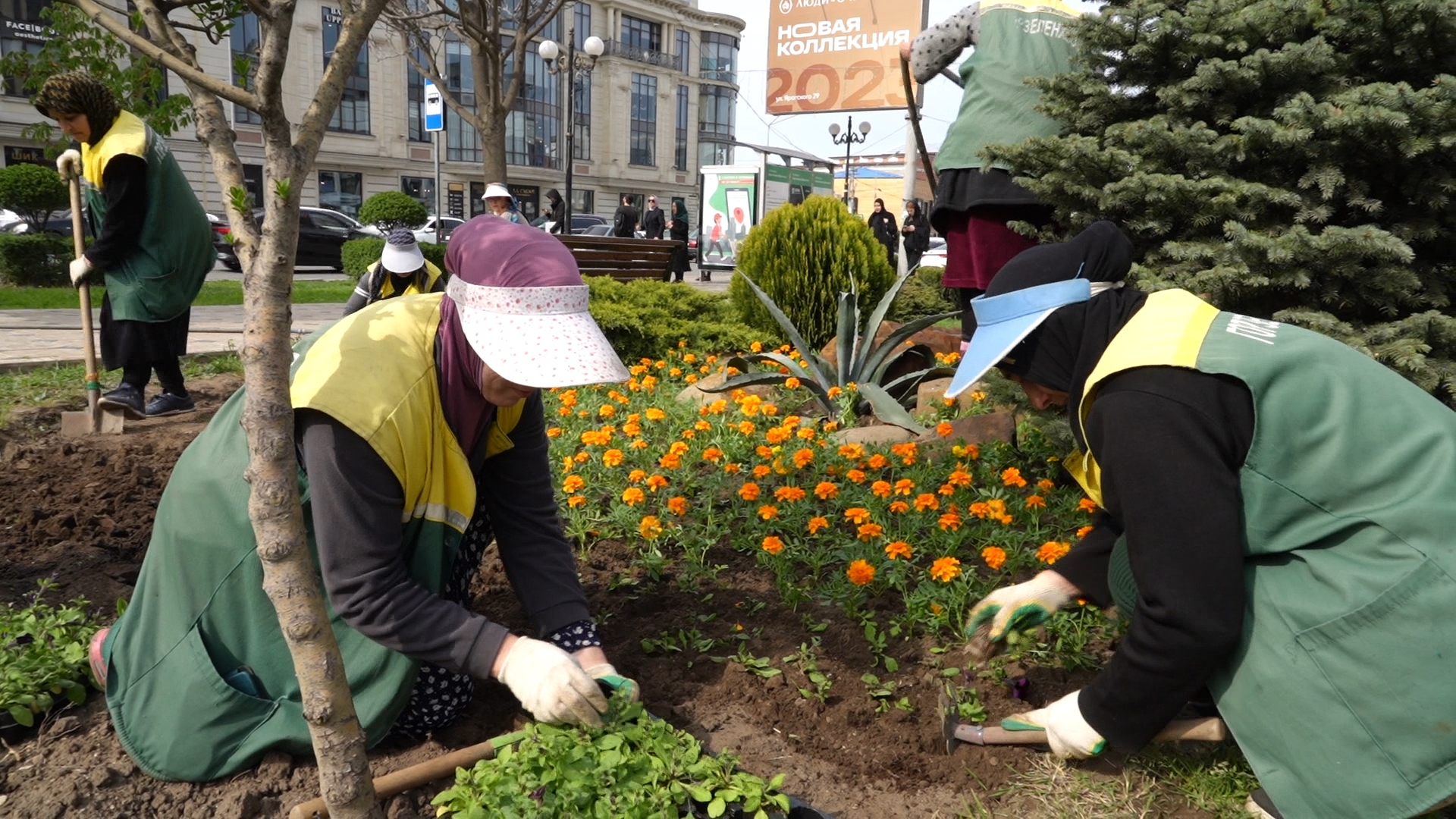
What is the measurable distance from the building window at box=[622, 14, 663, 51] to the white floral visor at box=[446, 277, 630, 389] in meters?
58.7

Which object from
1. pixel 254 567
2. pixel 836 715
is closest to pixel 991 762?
pixel 836 715

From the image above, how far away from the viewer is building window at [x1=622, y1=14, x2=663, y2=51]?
5681cm

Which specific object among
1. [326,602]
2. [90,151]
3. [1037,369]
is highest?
[90,151]

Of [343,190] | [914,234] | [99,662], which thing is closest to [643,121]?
[343,190]

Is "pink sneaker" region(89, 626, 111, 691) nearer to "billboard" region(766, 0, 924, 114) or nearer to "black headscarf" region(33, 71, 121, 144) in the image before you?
"black headscarf" region(33, 71, 121, 144)

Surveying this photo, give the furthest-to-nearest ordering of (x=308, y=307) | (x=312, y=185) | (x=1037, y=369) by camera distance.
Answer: (x=312, y=185) < (x=308, y=307) < (x=1037, y=369)

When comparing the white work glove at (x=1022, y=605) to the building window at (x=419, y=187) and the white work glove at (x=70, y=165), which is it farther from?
the building window at (x=419, y=187)

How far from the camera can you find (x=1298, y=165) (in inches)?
119

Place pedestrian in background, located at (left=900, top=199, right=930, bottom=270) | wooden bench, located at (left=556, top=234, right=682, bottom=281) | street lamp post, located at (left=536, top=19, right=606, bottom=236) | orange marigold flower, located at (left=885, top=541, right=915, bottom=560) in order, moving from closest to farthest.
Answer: orange marigold flower, located at (left=885, top=541, right=915, bottom=560), wooden bench, located at (left=556, top=234, right=682, bottom=281), pedestrian in background, located at (left=900, top=199, right=930, bottom=270), street lamp post, located at (left=536, top=19, right=606, bottom=236)

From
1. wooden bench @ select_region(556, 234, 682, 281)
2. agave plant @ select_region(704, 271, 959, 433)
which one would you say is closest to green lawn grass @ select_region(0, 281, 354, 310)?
wooden bench @ select_region(556, 234, 682, 281)

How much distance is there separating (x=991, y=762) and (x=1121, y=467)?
0.81 metres

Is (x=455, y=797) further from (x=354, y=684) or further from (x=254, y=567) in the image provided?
(x=254, y=567)

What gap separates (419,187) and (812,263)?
40.5 meters

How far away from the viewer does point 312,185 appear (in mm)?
37375
